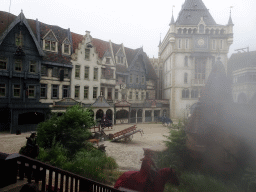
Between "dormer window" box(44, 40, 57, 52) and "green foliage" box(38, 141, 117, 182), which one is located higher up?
"dormer window" box(44, 40, 57, 52)

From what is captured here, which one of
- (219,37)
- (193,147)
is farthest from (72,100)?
(219,37)

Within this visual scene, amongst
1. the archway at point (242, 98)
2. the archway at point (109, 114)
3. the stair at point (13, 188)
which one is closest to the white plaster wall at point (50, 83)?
the archway at point (109, 114)

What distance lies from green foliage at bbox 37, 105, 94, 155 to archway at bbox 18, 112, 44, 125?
36.6ft

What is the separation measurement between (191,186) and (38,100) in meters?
20.1

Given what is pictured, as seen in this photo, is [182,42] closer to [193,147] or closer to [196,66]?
[196,66]

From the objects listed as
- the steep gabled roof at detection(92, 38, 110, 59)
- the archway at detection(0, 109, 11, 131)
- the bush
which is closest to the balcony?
the steep gabled roof at detection(92, 38, 110, 59)

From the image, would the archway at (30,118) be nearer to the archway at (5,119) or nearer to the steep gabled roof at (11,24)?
the archway at (5,119)

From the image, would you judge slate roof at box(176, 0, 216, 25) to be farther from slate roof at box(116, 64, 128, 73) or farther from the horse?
the horse

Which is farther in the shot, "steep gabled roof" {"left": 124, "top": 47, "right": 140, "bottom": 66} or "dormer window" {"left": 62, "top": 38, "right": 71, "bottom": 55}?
"steep gabled roof" {"left": 124, "top": 47, "right": 140, "bottom": 66}

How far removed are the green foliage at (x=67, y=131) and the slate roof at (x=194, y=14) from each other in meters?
34.6

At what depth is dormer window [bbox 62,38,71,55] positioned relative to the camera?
2342 cm

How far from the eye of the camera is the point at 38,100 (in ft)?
68.8

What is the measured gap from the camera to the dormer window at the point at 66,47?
922 inches

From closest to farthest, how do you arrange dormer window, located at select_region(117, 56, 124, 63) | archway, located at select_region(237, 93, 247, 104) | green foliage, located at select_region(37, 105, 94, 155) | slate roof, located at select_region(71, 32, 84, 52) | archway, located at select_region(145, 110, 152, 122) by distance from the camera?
archway, located at select_region(237, 93, 247, 104)
green foliage, located at select_region(37, 105, 94, 155)
slate roof, located at select_region(71, 32, 84, 52)
dormer window, located at select_region(117, 56, 124, 63)
archway, located at select_region(145, 110, 152, 122)
